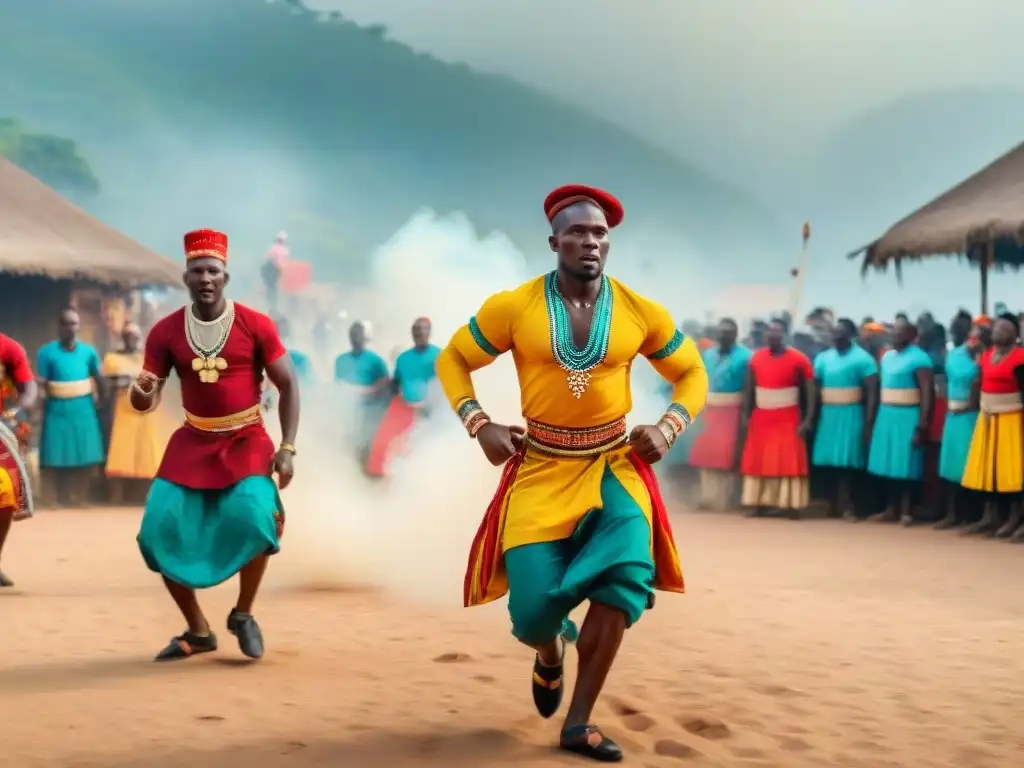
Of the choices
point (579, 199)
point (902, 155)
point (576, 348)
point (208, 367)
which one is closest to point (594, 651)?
point (576, 348)

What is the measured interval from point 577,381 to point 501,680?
5.59 ft

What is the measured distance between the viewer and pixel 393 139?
6681 cm

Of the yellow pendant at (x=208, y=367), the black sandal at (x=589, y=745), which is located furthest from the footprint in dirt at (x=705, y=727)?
the yellow pendant at (x=208, y=367)

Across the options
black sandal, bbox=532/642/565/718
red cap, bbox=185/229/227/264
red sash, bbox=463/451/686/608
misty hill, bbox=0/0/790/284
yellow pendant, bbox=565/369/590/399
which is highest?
misty hill, bbox=0/0/790/284

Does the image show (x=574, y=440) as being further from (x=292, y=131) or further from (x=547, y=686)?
(x=292, y=131)

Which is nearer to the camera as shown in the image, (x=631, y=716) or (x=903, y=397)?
(x=631, y=716)

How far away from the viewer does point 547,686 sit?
4.85m

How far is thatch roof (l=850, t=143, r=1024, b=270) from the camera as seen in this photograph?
13.8 metres

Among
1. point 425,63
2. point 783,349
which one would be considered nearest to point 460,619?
point 783,349

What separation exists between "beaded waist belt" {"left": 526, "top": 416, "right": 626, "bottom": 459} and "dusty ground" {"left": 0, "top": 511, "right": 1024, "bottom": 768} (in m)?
1.07

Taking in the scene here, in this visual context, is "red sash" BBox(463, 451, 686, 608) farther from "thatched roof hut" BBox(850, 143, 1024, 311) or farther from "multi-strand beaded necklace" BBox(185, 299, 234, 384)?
"thatched roof hut" BBox(850, 143, 1024, 311)

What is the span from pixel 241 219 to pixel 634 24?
893 inches

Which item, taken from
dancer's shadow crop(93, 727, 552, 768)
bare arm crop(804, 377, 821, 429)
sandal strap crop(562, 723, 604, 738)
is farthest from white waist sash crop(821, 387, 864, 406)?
sandal strap crop(562, 723, 604, 738)

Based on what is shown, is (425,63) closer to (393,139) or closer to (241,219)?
(393,139)
